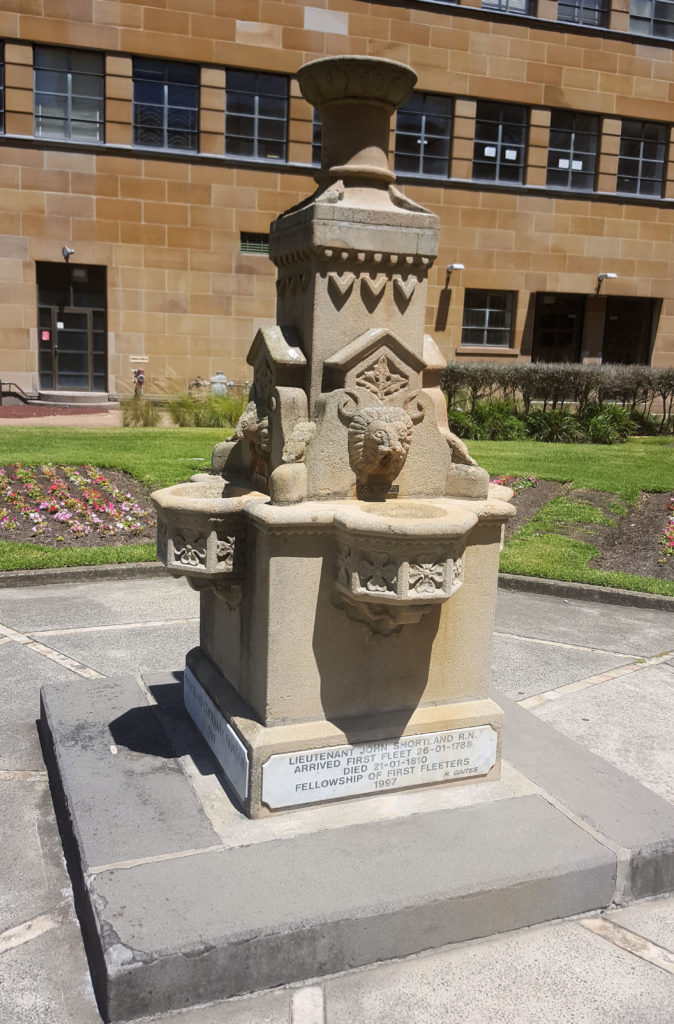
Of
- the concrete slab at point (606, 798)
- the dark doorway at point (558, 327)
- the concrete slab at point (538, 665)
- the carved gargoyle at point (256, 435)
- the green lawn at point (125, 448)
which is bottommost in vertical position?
the concrete slab at point (538, 665)

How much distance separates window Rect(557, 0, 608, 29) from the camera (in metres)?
26.1

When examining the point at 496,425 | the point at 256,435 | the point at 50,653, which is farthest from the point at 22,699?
the point at 496,425

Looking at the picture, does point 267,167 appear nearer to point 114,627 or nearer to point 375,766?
point 114,627

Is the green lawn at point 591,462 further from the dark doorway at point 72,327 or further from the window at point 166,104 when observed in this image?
the window at point 166,104

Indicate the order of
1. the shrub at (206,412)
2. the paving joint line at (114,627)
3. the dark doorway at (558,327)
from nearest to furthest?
1. the paving joint line at (114,627)
2. the shrub at (206,412)
3. the dark doorway at (558,327)

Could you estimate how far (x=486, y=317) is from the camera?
26.9 metres

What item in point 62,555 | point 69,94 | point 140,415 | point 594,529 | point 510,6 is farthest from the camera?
point 510,6

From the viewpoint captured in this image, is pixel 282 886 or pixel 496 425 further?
pixel 496 425

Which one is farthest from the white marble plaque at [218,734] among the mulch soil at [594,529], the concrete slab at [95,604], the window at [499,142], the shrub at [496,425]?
the window at [499,142]

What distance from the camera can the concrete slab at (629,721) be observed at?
5.30 meters

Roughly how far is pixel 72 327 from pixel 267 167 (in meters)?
7.10

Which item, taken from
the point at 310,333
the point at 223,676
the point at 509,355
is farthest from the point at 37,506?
the point at 509,355

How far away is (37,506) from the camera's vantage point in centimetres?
1111

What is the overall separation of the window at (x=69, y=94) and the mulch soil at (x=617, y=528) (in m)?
16.9
